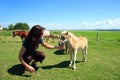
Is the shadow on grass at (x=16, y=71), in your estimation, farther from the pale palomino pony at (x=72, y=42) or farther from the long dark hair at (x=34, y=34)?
the pale palomino pony at (x=72, y=42)

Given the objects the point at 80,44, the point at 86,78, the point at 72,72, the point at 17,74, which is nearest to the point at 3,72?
the point at 17,74

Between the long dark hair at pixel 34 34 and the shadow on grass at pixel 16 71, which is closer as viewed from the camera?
the long dark hair at pixel 34 34

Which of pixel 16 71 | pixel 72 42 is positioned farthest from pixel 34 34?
pixel 72 42

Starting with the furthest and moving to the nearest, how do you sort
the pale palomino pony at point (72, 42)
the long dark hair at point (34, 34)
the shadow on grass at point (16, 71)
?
the pale palomino pony at point (72, 42) < the shadow on grass at point (16, 71) < the long dark hair at point (34, 34)

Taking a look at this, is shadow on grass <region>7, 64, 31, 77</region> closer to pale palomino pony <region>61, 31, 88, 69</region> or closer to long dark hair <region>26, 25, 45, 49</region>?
long dark hair <region>26, 25, 45, 49</region>

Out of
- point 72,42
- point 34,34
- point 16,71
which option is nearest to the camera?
point 34,34

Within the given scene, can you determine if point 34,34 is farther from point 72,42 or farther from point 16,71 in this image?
point 72,42

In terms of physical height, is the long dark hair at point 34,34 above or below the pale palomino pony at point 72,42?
above

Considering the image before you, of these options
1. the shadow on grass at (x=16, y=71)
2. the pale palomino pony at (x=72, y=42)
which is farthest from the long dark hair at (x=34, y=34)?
the shadow on grass at (x=16, y=71)

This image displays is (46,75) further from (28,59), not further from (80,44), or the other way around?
(80,44)

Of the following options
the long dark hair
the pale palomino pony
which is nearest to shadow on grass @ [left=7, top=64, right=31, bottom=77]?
the long dark hair

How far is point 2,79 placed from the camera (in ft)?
19.7

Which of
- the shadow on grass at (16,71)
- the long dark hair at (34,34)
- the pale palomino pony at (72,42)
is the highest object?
the long dark hair at (34,34)

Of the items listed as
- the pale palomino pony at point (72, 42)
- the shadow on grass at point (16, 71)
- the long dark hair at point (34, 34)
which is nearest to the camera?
the long dark hair at point (34, 34)
